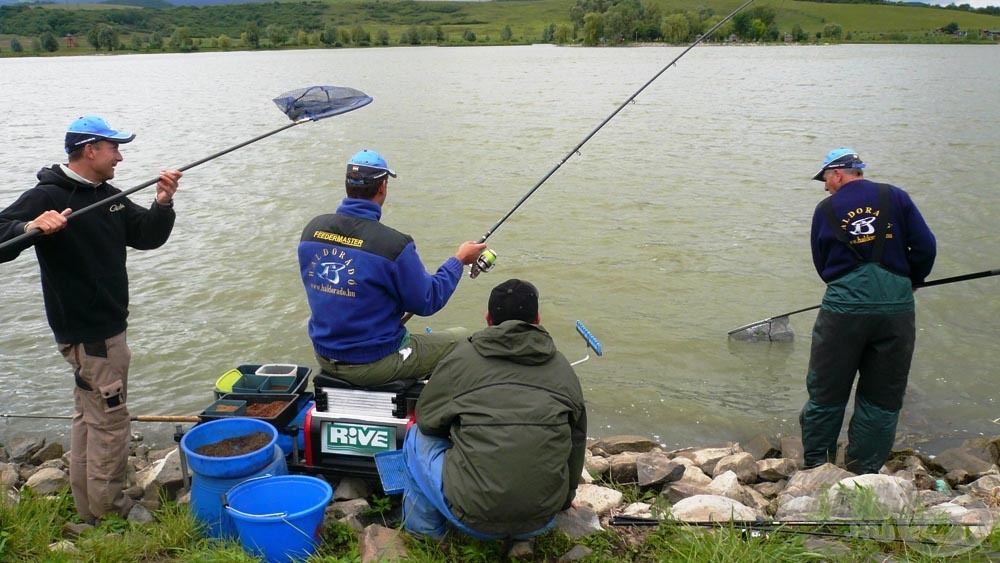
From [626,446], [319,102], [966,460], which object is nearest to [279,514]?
[319,102]

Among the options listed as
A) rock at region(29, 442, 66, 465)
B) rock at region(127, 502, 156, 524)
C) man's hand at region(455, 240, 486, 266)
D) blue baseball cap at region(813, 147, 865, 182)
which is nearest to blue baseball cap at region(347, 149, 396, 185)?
man's hand at region(455, 240, 486, 266)

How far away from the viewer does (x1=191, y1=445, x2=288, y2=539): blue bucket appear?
13.1 feet

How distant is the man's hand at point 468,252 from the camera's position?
16.4 ft

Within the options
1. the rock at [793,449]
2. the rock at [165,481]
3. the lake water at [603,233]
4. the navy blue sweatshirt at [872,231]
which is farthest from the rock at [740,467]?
the rock at [165,481]

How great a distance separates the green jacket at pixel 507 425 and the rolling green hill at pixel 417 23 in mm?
60623

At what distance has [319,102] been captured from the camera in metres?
5.51

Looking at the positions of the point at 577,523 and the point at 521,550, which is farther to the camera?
the point at 577,523

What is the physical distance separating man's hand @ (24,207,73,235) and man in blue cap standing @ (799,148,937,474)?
4293mm

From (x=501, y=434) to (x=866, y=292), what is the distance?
2.76 meters

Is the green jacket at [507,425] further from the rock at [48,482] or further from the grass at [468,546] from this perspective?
the rock at [48,482]

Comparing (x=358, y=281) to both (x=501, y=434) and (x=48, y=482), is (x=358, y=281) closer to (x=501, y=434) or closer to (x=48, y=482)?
(x=501, y=434)

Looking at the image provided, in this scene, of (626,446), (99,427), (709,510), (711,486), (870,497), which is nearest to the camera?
(870,497)

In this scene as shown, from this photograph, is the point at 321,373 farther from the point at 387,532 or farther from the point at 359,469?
the point at 387,532

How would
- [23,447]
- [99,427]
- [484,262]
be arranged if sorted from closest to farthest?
1. [99,427]
2. [484,262]
3. [23,447]
